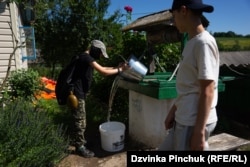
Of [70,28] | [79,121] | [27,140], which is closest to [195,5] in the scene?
[27,140]

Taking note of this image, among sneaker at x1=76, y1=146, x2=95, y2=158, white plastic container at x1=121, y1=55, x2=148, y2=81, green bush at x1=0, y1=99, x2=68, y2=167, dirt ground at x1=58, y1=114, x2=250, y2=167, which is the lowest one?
dirt ground at x1=58, y1=114, x2=250, y2=167

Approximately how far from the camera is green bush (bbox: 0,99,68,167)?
2.96 meters

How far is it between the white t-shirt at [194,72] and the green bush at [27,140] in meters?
1.86

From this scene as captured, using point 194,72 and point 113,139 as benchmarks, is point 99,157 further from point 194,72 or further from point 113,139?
point 194,72

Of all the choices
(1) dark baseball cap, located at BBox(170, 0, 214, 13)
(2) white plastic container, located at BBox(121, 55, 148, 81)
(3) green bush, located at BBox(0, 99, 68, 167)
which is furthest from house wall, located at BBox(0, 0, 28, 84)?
(1) dark baseball cap, located at BBox(170, 0, 214, 13)

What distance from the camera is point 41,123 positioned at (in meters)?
3.50

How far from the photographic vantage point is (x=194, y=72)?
1851mm

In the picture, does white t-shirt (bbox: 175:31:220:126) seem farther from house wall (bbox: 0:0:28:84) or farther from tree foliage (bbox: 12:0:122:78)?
tree foliage (bbox: 12:0:122:78)

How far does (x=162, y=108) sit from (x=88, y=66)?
125cm

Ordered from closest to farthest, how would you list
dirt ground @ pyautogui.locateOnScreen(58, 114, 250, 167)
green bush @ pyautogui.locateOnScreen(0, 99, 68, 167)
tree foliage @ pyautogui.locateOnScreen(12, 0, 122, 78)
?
green bush @ pyautogui.locateOnScreen(0, 99, 68, 167) < dirt ground @ pyautogui.locateOnScreen(58, 114, 250, 167) < tree foliage @ pyautogui.locateOnScreen(12, 0, 122, 78)

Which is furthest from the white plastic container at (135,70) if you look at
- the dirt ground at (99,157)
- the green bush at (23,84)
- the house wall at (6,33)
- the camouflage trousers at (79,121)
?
the house wall at (6,33)

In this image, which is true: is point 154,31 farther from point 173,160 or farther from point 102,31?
point 102,31

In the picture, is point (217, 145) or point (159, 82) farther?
point (159, 82)

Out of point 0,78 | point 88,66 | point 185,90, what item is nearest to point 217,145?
point 185,90
